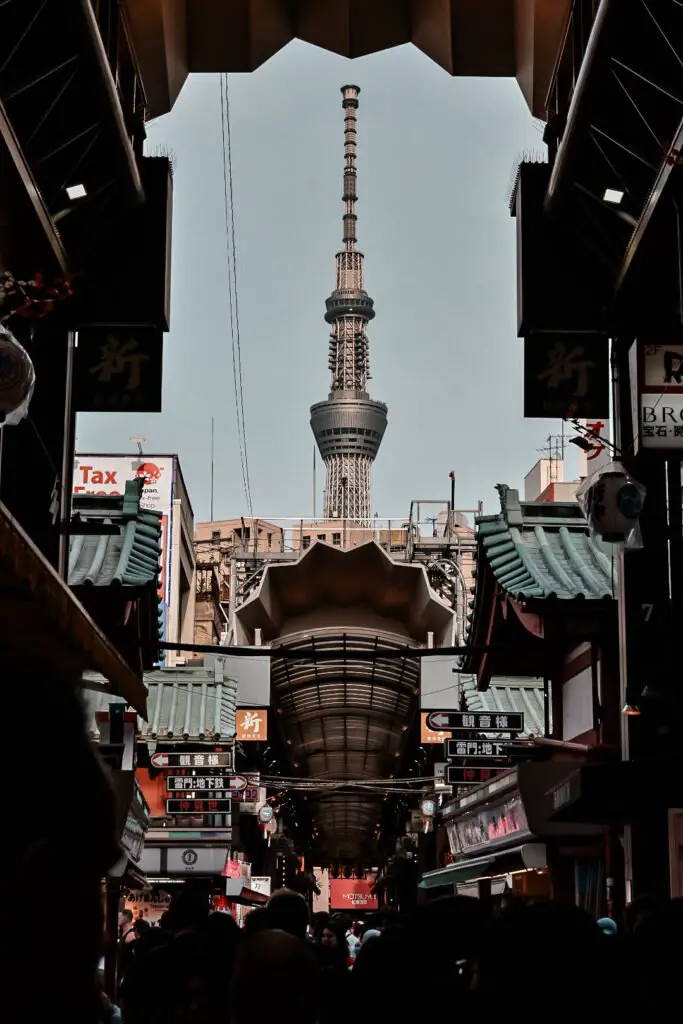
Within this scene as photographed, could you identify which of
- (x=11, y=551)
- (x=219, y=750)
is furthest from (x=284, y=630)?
(x=11, y=551)

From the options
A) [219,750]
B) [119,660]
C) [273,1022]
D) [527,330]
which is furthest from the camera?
[219,750]

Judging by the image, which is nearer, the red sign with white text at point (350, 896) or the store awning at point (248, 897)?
the store awning at point (248, 897)

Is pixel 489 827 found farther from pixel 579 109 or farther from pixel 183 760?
pixel 579 109

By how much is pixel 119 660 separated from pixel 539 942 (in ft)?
28.5

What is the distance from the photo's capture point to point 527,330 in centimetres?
1748

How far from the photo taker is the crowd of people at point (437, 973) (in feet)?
12.0

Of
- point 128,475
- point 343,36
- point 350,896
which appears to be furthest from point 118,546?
point 350,896

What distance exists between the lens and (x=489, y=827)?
27328 millimetres

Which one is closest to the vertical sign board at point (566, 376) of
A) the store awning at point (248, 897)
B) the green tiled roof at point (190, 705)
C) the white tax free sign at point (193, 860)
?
the white tax free sign at point (193, 860)

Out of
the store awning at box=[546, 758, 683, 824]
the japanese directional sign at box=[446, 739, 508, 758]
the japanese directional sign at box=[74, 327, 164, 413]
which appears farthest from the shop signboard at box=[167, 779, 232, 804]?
the store awning at box=[546, 758, 683, 824]

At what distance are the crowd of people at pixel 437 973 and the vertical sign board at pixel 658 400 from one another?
7.84 m

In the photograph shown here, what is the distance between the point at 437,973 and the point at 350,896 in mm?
85542

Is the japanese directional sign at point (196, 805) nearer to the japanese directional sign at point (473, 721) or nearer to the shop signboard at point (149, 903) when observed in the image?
the shop signboard at point (149, 903)

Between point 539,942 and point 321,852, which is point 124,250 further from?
point 321,852
